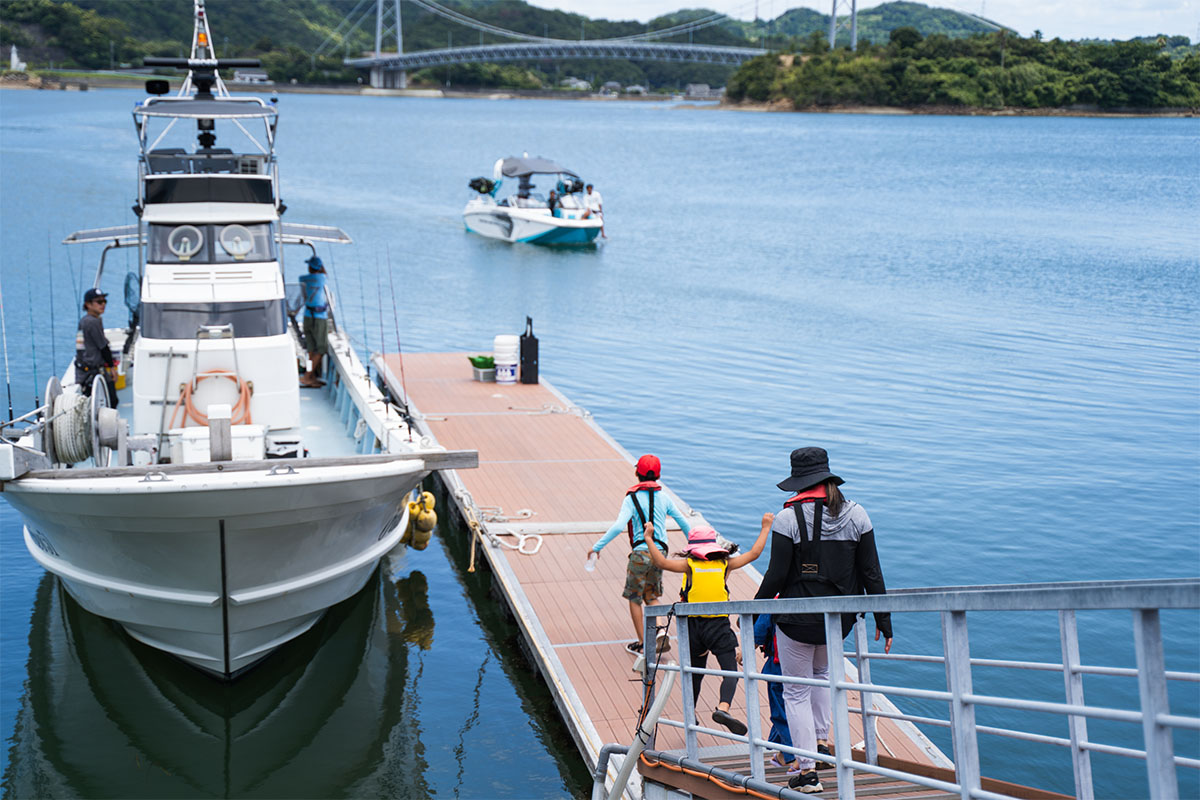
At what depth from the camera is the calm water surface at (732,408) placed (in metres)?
9.64

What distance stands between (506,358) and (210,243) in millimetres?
7764

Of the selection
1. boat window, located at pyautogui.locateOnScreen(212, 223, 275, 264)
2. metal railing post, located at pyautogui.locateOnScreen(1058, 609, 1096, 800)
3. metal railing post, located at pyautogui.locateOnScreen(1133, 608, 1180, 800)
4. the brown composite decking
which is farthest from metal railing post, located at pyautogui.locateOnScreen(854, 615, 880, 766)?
boat window, located at pyautogui.locateOnScreen(212, 223, 275, 264)

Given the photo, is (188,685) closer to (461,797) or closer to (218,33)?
(461,797)

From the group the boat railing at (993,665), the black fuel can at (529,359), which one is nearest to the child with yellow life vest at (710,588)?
the boat railing at (993,665)

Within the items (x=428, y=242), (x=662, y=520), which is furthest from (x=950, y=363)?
(x=428, y=242)

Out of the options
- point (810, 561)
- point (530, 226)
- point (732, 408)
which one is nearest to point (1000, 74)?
point (530, 226)

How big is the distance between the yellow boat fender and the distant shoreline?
290ft

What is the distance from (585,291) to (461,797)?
25.0 meters

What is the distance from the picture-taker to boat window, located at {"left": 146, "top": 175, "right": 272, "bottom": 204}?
11898 mm

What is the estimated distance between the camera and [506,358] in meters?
19.2

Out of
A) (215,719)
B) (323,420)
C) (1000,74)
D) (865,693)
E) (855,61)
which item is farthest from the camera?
(855,61)

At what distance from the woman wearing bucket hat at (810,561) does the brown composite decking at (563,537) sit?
60.5 inches

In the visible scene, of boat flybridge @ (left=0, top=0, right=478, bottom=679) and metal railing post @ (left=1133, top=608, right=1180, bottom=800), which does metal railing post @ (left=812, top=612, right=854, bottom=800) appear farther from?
boat flybridge @ (left=0, top=0, right=478, bottom=679)

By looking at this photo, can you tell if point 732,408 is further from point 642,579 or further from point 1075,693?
point 1075,693
